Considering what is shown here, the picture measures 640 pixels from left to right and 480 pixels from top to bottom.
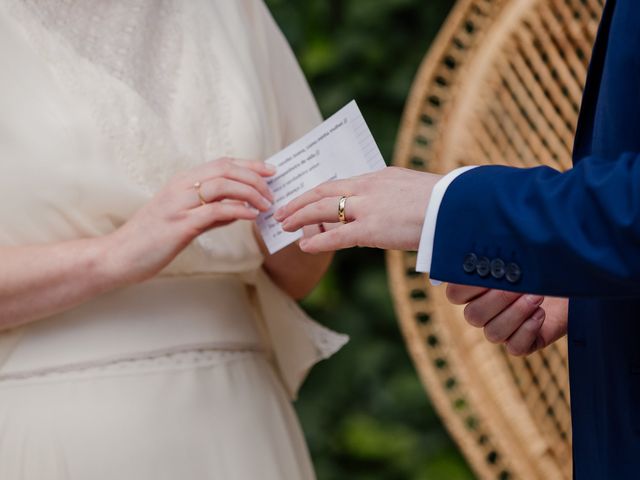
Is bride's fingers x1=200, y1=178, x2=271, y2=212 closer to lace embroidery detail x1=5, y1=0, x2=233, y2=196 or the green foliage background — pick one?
lace embroidery detail x1=5, y1=0, x2=233, y2=196

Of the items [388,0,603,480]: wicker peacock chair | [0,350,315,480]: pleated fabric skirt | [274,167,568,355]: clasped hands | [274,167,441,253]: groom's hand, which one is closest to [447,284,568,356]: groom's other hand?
[274,167,568,355]: clasped hands

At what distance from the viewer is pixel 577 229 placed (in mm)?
1005

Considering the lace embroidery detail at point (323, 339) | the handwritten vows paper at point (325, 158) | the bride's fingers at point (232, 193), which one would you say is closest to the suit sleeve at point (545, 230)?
the handwritten vows paper at point (325, 158)

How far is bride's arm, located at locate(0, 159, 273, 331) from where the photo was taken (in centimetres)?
140

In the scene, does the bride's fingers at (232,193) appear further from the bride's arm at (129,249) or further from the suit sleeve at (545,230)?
the suit sleeve at (545,230)

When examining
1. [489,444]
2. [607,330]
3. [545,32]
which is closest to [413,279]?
[489,444]

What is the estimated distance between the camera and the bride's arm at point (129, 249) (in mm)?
1404

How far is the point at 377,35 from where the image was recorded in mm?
3223

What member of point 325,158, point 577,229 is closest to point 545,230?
point 577,229

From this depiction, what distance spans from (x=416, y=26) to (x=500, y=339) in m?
2.10

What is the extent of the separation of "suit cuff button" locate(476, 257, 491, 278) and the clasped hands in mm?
68

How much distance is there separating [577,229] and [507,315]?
0.28 metres

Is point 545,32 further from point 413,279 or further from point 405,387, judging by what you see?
point 405,387

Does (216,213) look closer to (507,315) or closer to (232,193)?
(232,193)
